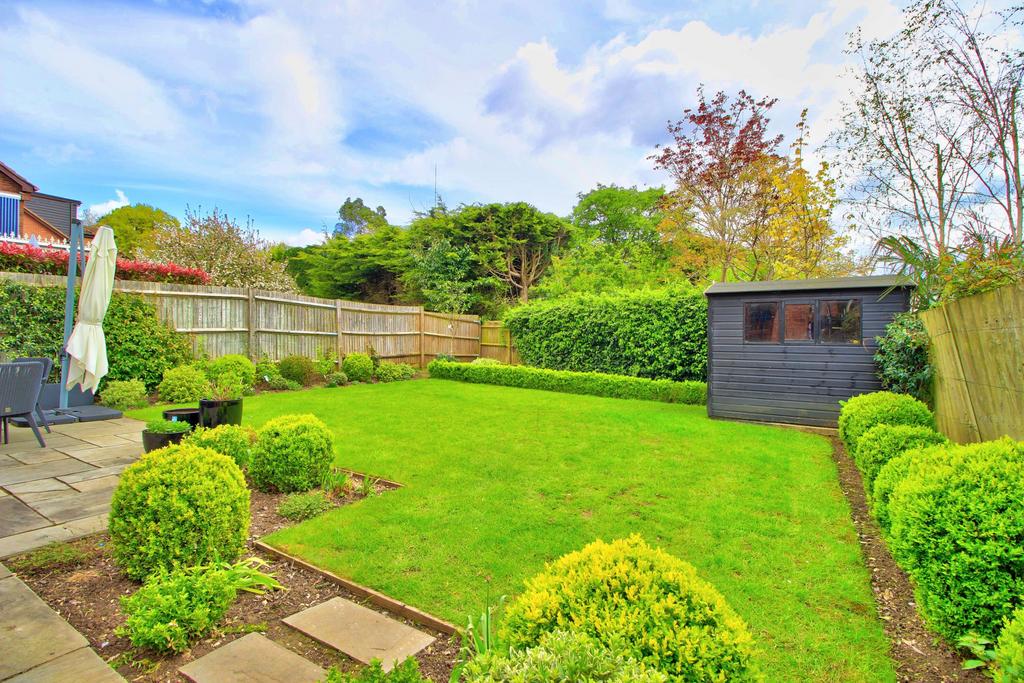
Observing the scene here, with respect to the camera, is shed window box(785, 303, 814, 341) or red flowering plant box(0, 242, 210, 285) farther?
red flowering plant box(0, 242, 210, 285)

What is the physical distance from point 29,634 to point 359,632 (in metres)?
1.31

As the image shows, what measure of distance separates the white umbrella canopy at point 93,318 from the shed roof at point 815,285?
8.39 meters

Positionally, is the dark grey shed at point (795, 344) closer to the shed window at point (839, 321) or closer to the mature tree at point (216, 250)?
the shed window at point (839, 321)

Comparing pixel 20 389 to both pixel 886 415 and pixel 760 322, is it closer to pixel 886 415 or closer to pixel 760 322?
pixel 886 415

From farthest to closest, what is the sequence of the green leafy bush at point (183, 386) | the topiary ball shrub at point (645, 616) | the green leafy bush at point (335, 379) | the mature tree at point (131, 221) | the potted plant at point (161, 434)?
1. the mature tree at point (131, 221)
2. the green leafy bush at point (335, 379)
3. the green leafy bush at point (183, 386)
4. the potted plant at point (161, 434)
5. the topiary ball shrub at point (645, 616)

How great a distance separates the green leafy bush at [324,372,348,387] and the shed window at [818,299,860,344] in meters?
9.38

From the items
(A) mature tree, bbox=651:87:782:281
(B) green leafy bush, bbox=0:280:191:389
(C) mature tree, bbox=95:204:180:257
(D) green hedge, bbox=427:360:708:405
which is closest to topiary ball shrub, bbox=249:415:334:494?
(B) green leafy bush, bbox=0:280:191:389

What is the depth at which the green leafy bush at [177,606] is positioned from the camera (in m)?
1.87

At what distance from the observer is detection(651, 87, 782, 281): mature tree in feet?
39.0

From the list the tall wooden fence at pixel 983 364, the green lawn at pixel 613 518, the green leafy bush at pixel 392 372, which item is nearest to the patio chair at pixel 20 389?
the green lawn at pixel 613 518

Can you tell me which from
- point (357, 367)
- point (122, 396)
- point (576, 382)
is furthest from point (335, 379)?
point (576, 382)

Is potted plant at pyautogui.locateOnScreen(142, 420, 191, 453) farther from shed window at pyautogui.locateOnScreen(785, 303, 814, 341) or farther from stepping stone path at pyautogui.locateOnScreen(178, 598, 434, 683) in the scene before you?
shed window at pyautogui.locateOnScreen(785, 303, 814, 341)

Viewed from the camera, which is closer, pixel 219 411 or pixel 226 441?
pixel 226 441

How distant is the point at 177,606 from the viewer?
1.98 meters
